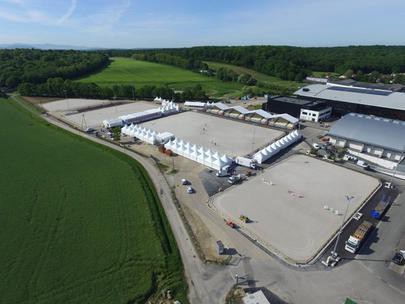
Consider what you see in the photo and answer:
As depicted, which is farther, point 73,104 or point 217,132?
point 73,104

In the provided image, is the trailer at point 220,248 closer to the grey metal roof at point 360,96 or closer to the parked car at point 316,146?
the parked car at point 316,146

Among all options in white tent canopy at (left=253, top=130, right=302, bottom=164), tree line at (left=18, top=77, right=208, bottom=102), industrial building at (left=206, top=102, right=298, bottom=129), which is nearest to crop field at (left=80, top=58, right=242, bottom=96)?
tree line at (left=18, top=77, right=208, bottom=102)

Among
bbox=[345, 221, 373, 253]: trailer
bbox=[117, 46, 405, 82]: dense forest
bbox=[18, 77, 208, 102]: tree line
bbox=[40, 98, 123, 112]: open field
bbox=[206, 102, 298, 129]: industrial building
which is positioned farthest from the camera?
bbox=[117, 46, 405, 82]: dense forest

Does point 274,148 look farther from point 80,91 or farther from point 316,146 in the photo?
point 80,91

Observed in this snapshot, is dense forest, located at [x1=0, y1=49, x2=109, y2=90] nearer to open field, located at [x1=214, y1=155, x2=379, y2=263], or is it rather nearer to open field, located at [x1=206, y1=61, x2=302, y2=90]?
open field, located at [x1=206, y1=61, x2=302, y2=90]

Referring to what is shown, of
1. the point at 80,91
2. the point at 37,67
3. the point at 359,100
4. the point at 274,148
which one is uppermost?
the point at 37,67

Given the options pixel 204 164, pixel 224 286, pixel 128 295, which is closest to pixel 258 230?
pixel 224 286

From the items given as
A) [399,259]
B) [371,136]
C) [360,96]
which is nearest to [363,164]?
[371,136]
